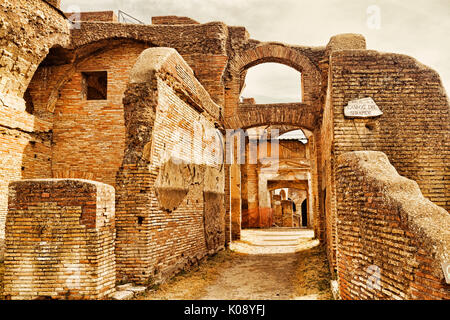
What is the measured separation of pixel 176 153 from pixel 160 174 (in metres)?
1.01

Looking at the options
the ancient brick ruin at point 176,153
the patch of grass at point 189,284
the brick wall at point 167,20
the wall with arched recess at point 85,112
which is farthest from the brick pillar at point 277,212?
the patch of grass at point 189,284

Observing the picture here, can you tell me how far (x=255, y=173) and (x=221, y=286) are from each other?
50.0ft

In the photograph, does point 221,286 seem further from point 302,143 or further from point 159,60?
point 302,143

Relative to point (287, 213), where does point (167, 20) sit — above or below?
above

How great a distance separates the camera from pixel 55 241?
457cm

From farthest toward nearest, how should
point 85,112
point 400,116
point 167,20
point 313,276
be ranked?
point 167,20, point 85,112, point 313,276, point 400,116

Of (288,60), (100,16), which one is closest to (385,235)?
(288,60)

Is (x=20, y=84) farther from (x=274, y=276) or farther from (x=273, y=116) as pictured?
(x=274, y=276)

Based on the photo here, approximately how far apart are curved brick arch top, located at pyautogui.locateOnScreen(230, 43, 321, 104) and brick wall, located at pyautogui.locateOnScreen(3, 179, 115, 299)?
8826 millimetres

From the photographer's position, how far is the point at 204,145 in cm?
936

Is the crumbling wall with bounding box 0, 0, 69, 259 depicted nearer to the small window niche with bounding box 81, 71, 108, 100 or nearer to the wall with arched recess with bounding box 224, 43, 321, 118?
the small window niche with bounding box 81, 71, 108, 100

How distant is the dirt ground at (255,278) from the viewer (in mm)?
5863
